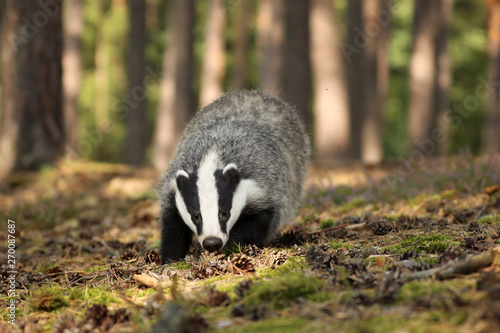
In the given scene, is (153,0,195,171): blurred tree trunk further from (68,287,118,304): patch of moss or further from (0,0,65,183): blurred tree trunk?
(68,287,118,304): patch of moss

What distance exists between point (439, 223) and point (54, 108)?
23.2 ft

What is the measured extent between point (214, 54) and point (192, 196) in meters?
17.6

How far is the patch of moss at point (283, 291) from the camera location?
3.05 m

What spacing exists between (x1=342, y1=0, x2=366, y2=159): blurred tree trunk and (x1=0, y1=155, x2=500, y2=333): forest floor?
41.1 feet

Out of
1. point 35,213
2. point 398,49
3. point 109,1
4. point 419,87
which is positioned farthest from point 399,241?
point 109,1

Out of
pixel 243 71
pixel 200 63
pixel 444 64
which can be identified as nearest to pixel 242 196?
pixel 444 64

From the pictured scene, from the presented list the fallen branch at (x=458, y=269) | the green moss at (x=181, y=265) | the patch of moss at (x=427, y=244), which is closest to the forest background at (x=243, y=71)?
the green moss at (x=181, y=265)

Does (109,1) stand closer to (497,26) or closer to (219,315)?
(497,26)

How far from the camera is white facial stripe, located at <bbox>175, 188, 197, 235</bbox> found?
4645 millimetres

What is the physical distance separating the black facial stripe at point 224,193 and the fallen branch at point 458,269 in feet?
5.52

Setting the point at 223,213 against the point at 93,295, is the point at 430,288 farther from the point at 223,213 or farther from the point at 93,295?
the point at 93,295

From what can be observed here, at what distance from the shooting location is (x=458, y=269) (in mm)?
3102

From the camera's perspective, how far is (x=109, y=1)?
32844 mm

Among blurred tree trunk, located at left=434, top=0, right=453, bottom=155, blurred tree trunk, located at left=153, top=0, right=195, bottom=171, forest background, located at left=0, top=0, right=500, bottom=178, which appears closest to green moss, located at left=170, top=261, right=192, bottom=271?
forest background, located at left=0, top=0, right=500, bottom=178
